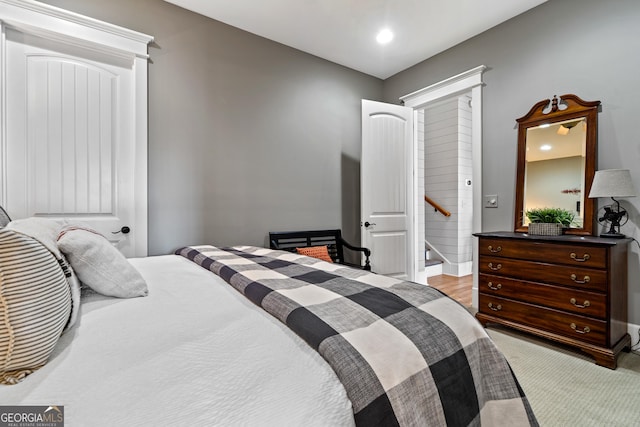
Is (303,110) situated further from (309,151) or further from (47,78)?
(47,78)

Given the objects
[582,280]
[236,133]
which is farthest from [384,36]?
[582,280]

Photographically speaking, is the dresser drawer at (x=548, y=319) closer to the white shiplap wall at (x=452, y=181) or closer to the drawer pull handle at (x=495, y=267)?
the drawer pull handle at (x=495, y=267)

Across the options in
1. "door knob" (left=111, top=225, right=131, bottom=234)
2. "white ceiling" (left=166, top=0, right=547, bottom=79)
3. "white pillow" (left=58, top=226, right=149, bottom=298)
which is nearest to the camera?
"white pillow" (left=58, top=226, right=149, bottom=298)

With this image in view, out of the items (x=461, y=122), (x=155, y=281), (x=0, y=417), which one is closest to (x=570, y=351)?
(x=155, y=281)

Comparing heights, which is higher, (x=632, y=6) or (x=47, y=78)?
(x=632, y=6)

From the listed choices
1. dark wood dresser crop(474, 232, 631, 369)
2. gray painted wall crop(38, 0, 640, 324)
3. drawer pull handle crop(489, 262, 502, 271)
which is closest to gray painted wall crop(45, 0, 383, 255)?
gray painted wall crop(38, 0, 640, 324)

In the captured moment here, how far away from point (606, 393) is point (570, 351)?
51cm

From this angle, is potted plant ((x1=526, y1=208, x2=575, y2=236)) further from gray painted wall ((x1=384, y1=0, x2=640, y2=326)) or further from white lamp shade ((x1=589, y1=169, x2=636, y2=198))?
white lamp shade ((x1=589, y1=169, x2=636, y2=198))

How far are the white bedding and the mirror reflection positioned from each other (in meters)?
2.73

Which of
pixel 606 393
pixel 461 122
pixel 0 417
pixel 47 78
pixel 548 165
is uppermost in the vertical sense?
pixel 461 122

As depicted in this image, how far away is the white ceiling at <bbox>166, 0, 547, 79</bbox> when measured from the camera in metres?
2.50

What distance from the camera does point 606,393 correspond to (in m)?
1.59

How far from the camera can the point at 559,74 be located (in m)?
2.44

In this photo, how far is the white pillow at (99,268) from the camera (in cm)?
98
